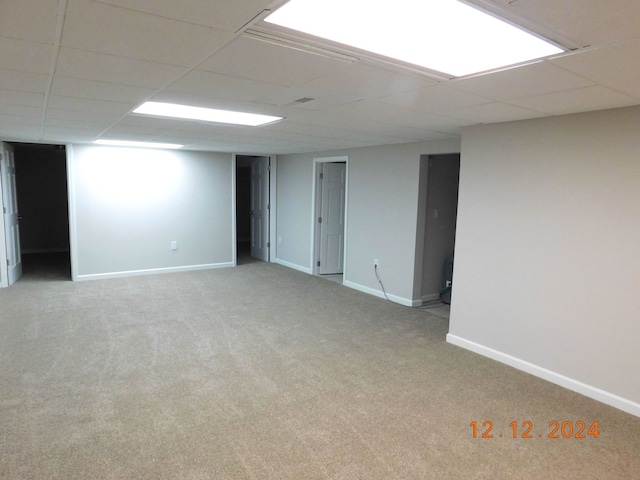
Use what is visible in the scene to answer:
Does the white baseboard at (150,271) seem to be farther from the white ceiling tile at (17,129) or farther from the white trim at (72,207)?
the white ceiling tile at (17,129)

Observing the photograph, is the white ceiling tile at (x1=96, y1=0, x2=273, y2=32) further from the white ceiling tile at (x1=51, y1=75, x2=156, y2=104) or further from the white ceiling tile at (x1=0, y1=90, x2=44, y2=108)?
the white ceiling tile at (x1=0, y1=90, x2=44, y2=108)

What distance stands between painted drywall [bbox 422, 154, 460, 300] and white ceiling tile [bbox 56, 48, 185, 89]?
12.4ft

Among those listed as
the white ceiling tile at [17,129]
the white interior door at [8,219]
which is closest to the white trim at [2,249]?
the white interior door at [8,219]

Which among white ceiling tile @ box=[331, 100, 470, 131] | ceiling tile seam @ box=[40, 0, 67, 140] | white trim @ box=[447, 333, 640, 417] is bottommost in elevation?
white trim @ box=[447, 333, 640, 417]

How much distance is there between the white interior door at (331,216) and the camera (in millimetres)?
6906

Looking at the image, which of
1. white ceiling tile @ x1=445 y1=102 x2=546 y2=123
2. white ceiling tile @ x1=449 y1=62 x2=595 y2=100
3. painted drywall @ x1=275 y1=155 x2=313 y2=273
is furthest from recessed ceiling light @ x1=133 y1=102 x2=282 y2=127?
painted drywall @ x1=275 y1=155 x2=313 y2=273

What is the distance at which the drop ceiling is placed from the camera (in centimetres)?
138

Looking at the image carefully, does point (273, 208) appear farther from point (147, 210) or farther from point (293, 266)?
point (147, 210)

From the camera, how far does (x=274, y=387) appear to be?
3.05 meters

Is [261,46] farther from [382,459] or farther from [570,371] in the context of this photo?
[570,371]

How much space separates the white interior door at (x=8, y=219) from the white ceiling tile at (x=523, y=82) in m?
6.27

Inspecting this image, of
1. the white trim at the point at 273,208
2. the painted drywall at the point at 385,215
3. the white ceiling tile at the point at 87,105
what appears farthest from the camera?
the white trim at the point at 273,208

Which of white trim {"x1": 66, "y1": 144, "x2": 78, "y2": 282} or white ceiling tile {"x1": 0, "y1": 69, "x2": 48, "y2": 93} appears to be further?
white trim {"x1": 66, "y1": 144, "x2": 78, "y2": 282}

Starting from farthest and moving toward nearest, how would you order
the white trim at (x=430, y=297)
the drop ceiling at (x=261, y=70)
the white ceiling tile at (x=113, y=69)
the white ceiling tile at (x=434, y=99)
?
the white trim at (x=430, y=297) < the white ceiling tile at (x=434, y=99) < the white ceiling tile at (x=113, y=69) < the drop ceiling at (x=261, y=70)
